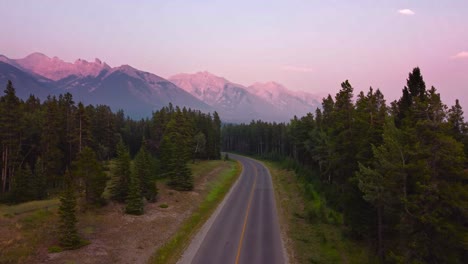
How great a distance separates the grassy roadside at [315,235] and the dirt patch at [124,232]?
11.1m

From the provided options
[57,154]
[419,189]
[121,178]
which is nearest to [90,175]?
[121,178]

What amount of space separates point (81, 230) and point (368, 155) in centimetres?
2640

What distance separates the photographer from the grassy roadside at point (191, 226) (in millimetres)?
25719

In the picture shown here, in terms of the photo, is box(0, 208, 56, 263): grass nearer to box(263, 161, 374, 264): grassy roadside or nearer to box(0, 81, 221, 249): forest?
box(0, 81, 221, 249): forest

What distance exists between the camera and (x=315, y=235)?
32.3m

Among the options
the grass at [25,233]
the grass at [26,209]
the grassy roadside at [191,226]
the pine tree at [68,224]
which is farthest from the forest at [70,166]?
the grassy roadside at [191,226]

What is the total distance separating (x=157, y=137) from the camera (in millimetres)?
97375

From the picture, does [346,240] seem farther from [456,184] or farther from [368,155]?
[456,184]

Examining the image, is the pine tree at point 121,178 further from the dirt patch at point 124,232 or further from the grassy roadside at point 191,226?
the grassy roadside at point 191,226

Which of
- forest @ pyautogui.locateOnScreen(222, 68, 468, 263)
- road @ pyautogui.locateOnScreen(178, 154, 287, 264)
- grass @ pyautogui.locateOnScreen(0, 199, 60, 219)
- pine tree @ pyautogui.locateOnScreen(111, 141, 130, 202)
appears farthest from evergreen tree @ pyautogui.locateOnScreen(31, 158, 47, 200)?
forest @ pyautogui.locateOnScreen(222, 68, 468, 263)

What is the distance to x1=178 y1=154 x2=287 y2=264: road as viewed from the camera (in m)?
25.2

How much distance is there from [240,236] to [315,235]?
24.2ft

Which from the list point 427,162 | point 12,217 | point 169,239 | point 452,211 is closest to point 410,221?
point 452,211

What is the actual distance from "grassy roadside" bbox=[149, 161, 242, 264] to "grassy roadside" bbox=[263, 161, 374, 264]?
8.39m
